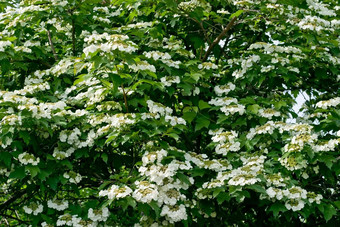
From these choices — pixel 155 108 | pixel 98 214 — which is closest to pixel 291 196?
pixel 155 108

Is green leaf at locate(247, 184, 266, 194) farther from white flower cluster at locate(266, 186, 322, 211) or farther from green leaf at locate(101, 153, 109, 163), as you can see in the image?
green leaf at locate(101, 153, 109, 163)

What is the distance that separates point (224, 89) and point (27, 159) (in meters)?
1.95

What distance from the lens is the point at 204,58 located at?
5016mm

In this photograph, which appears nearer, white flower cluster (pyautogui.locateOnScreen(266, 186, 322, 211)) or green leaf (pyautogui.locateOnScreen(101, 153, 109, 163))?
white flower cluster (pyautogui.locateOnScreen(266, 186, 322, 211))

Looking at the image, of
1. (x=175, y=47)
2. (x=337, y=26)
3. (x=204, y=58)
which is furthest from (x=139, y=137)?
(x=337, y=26)

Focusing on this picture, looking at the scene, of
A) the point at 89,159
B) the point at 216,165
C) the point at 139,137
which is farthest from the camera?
the point at 89,159

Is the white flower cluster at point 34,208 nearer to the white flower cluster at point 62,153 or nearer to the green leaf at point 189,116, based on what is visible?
the white flower cluster at point 62,153

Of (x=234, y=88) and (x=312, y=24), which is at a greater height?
(x=312, y=24)

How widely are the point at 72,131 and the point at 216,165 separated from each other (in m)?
1.15

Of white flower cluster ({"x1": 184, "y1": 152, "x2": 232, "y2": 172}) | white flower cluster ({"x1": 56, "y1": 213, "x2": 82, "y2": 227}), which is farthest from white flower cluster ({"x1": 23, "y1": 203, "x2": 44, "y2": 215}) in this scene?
white flower cluster ({"x1": 184, "y1": 152, "x2": 232, "y2": 172})

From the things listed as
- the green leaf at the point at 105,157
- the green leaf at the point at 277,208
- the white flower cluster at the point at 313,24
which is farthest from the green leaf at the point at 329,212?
the green leaf at the point at 105,157

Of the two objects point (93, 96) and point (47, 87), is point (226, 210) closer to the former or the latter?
point (93, 96)

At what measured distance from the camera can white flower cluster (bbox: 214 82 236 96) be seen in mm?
4477

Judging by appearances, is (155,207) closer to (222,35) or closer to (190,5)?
(190,5)
